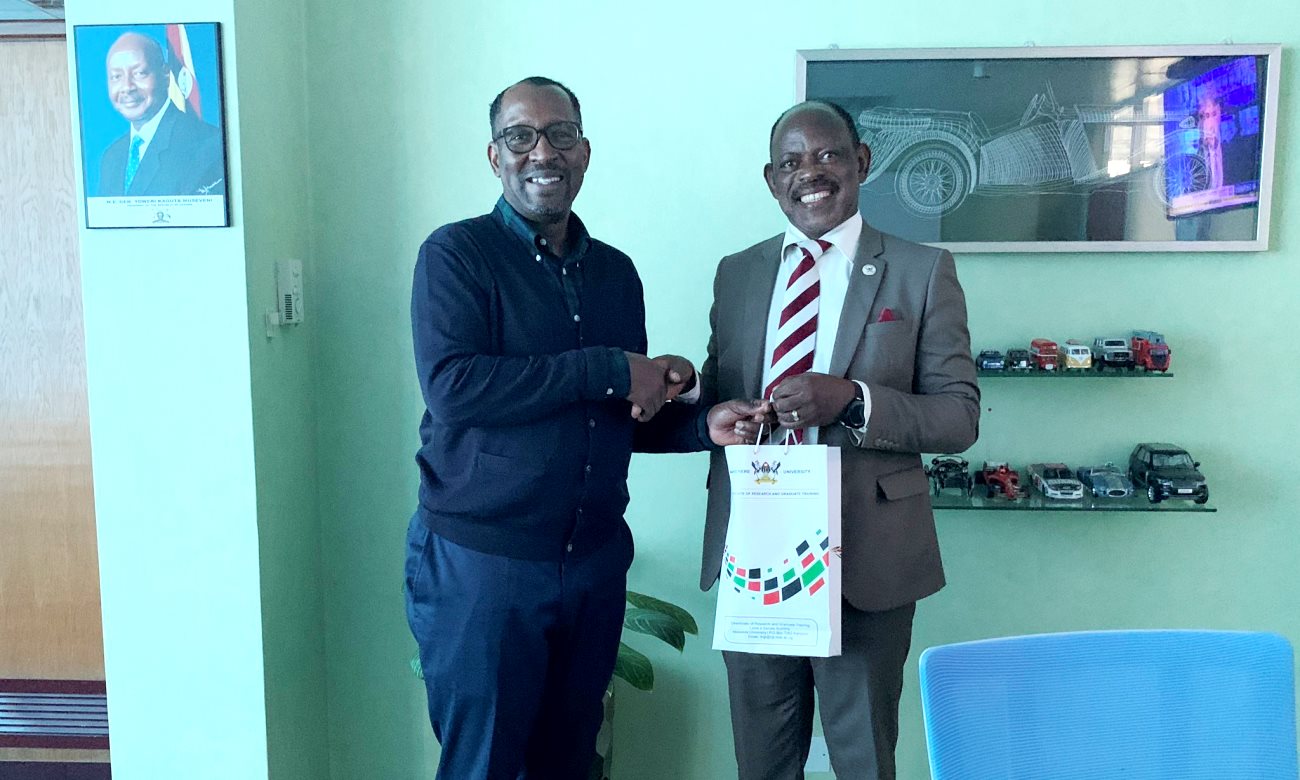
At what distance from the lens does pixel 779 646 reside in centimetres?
166

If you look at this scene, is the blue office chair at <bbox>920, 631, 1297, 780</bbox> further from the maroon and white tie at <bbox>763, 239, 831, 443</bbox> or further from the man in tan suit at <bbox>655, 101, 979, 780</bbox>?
the maroon and white tie at <bbox>763, 239, 831, 443</bbox>

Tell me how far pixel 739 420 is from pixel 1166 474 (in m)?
1.30

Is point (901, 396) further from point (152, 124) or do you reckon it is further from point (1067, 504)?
point (152, 124)

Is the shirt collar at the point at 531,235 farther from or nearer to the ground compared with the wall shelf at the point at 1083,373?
farther from the ground

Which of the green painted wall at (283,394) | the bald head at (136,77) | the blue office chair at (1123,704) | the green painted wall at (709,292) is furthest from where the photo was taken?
the green painted wall at (709,292)

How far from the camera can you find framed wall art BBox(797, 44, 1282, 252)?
2342 millimetres

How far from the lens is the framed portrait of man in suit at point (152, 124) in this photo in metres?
2.00

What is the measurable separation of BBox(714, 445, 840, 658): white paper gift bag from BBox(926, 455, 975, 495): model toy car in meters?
0.84

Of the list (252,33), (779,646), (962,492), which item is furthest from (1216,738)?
(252,33)

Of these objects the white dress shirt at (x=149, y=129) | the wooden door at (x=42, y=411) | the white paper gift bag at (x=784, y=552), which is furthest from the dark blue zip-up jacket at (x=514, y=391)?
the wooden door at (x=42, y=411)

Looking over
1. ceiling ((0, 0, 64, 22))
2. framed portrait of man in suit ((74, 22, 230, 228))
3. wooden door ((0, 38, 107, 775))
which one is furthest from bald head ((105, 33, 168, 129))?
wooden door ((0, 38, 107, 775))

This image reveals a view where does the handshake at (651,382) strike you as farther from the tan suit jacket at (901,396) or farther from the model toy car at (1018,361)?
the model toy car at (1018,361)

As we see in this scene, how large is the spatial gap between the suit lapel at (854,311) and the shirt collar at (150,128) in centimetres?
154

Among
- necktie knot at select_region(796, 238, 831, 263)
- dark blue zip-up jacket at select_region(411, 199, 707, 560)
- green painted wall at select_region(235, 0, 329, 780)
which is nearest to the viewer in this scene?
dark blue zip-up jacket at select_region(411, 199, 707, 560)
